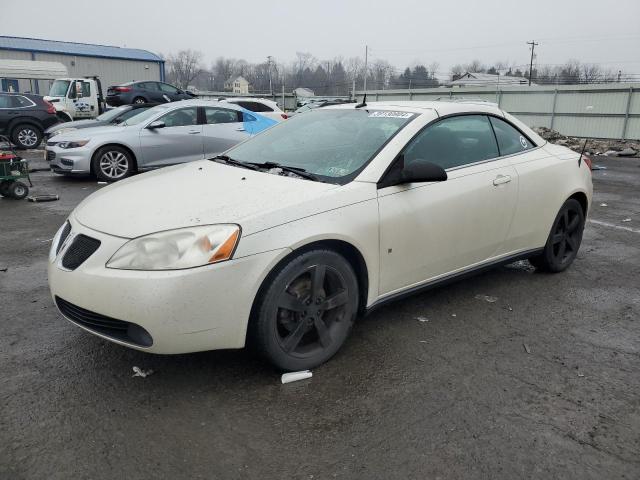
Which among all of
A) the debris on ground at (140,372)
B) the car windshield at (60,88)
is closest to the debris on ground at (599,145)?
the debris on ground at (140,372)

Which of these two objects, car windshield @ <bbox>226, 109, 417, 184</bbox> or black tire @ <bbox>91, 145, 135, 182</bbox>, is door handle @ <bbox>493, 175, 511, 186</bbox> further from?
black tire @ <bbox>91, 145, 135, 182</bbox>

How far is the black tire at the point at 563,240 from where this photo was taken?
4.75 metres

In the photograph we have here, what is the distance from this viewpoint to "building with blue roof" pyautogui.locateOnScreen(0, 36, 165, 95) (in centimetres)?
3878

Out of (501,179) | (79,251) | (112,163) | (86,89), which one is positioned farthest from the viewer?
(86,89)

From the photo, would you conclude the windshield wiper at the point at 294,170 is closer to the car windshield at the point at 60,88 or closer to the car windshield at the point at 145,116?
the car windshield at the point at 145,116

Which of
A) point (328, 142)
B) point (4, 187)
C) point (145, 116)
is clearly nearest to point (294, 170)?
point (328, 142)

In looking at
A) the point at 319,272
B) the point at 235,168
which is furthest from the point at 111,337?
the point at 235,168

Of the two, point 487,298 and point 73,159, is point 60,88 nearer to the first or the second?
point 73,159

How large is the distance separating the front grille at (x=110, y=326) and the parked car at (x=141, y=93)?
22.1 m

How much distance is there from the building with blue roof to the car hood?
131 ft

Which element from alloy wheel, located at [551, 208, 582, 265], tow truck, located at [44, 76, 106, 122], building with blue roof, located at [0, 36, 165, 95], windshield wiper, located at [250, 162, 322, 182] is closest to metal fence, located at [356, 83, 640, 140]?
tow truck, located at [44, 76, 106, 122]

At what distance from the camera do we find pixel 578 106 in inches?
838

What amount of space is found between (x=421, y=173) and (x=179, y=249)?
5.10 feet

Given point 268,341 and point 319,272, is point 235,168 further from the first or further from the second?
point 268,341
